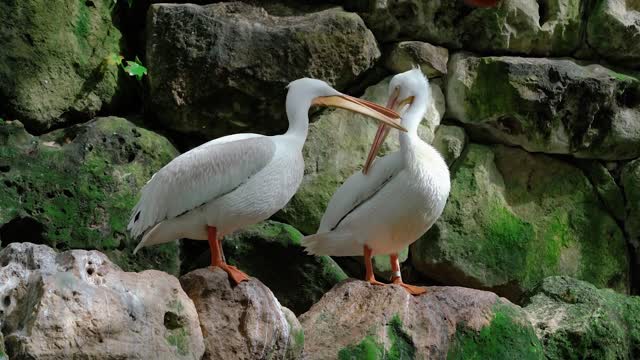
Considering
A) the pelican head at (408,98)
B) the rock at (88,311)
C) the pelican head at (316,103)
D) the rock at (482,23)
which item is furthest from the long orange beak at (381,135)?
the rock at (88,311)

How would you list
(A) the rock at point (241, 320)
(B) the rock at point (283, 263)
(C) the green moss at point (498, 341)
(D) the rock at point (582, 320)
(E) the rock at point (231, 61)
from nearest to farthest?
(A) the rock at point (241, 320)
(C) the green moss at point (498, 341)
(D) the rock at point (582, 320)
(B) the rock at point (283, 263)
(E) the rock at point (231, 61)

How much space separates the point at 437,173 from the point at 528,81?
153 cm

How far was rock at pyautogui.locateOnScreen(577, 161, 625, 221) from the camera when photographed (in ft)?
22.5

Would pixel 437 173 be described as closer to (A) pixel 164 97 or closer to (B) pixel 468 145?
(B) pixel 468 145

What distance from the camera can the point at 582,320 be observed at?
5.09 metres

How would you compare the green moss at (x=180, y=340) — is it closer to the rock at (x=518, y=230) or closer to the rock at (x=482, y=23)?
the rock at (x=518, y=230)

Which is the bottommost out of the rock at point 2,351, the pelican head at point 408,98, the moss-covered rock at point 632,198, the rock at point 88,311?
the moss-covered rock at point 632,198

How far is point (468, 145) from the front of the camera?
22.2ft

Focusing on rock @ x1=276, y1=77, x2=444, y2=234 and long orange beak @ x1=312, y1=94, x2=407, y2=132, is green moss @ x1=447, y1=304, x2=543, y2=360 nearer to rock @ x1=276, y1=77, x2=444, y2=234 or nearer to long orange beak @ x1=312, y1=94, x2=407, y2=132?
long orange beak @ x1=312, y1=94, x2=407, y2=132

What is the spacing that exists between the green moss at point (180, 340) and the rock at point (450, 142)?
311 centimetres

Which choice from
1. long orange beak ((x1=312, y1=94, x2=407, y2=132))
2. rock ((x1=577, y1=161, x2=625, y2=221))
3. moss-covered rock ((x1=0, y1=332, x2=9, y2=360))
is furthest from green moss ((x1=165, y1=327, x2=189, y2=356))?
rock ((x1=577, y1=161, x2=625, y2=221))

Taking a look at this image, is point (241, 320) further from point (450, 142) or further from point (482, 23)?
point (482, 23)

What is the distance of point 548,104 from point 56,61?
316cm

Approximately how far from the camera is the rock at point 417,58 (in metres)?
6.55
